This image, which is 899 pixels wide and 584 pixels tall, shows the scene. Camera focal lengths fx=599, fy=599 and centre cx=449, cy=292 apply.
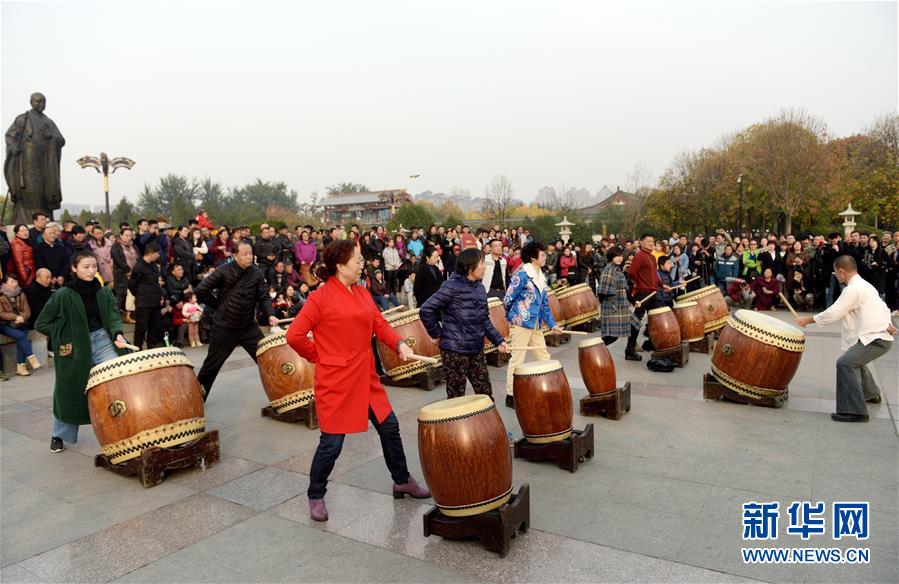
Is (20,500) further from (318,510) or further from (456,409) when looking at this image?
(456,409)

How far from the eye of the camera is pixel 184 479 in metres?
4.71

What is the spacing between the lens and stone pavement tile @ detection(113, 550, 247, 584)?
129 inches

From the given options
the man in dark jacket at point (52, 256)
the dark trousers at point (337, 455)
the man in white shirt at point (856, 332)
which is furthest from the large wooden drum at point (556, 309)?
the man in dark jacket at point (52, 256)

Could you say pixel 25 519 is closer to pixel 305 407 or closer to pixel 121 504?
pixel 121 504

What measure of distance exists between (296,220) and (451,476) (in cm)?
4620

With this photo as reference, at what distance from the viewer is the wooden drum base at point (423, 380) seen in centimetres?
736

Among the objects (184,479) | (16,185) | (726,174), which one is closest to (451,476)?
(184,479)

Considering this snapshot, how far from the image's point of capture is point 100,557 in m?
3.54

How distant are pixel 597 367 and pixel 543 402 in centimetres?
143

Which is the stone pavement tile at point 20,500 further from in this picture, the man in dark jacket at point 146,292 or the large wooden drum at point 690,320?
the large wooden drum at point 690,320

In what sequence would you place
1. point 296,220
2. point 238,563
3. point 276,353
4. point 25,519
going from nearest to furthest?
point 238,563 → point 25,519 → point 276,353 → point 296,220

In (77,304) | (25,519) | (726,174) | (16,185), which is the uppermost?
(726,174)

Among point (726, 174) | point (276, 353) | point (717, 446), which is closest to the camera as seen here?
point (717, 446)

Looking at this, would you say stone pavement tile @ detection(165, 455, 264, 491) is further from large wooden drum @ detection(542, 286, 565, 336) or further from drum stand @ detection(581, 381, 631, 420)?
large wooden drum @ detection(542, 286, 565, 336)
